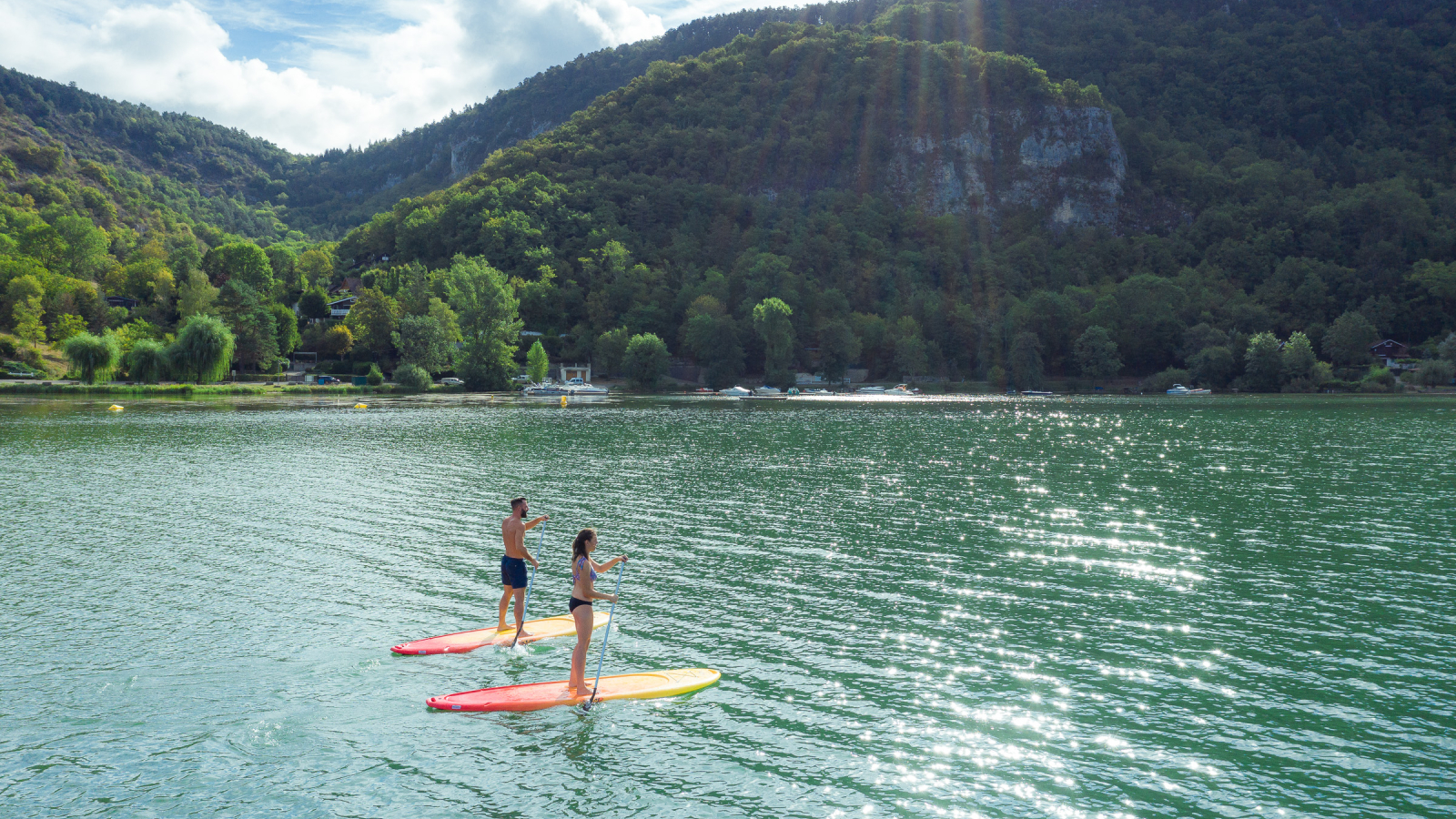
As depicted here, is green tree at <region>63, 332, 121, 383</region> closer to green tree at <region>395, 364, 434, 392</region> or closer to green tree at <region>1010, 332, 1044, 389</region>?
green tree at <region>395, 364, 434, 392</region>

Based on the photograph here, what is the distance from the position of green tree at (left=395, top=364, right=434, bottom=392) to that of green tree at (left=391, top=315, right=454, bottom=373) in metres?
3.58

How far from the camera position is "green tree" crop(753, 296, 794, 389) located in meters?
169

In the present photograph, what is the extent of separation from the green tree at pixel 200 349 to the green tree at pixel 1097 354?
154 meters

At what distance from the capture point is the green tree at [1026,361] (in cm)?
17550

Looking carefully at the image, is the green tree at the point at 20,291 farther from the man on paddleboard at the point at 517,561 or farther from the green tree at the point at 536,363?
the man on paddleboard at the point at 517,561

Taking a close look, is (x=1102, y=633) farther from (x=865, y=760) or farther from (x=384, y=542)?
(x=384, y=542)

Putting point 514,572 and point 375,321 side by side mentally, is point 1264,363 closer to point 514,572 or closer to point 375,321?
point 375,321

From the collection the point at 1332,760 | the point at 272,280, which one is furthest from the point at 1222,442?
the point at 272,280

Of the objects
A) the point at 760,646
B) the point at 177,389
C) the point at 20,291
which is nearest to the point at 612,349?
the point at 177,389

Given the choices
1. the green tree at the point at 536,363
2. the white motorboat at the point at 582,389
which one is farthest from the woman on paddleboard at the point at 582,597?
the green tree at the point at 536,363

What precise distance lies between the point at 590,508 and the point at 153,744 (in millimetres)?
22707

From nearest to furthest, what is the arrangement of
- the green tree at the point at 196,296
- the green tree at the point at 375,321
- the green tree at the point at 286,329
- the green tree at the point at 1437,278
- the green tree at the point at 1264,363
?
1. the green tree at the point at 286,329
2. the green tree at the point at 196,296
3. the green tree at the point at 375,321
4. the green tree at the point at 1264,363
5. the green tree at the point at 1437,278

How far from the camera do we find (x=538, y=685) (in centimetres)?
1658

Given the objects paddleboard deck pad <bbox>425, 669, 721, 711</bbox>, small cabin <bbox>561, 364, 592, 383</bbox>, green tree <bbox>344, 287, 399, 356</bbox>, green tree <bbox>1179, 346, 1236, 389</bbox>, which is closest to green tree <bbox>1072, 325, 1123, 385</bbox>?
green tree <bbox>1179, 346, 1236, 389</bbox>
